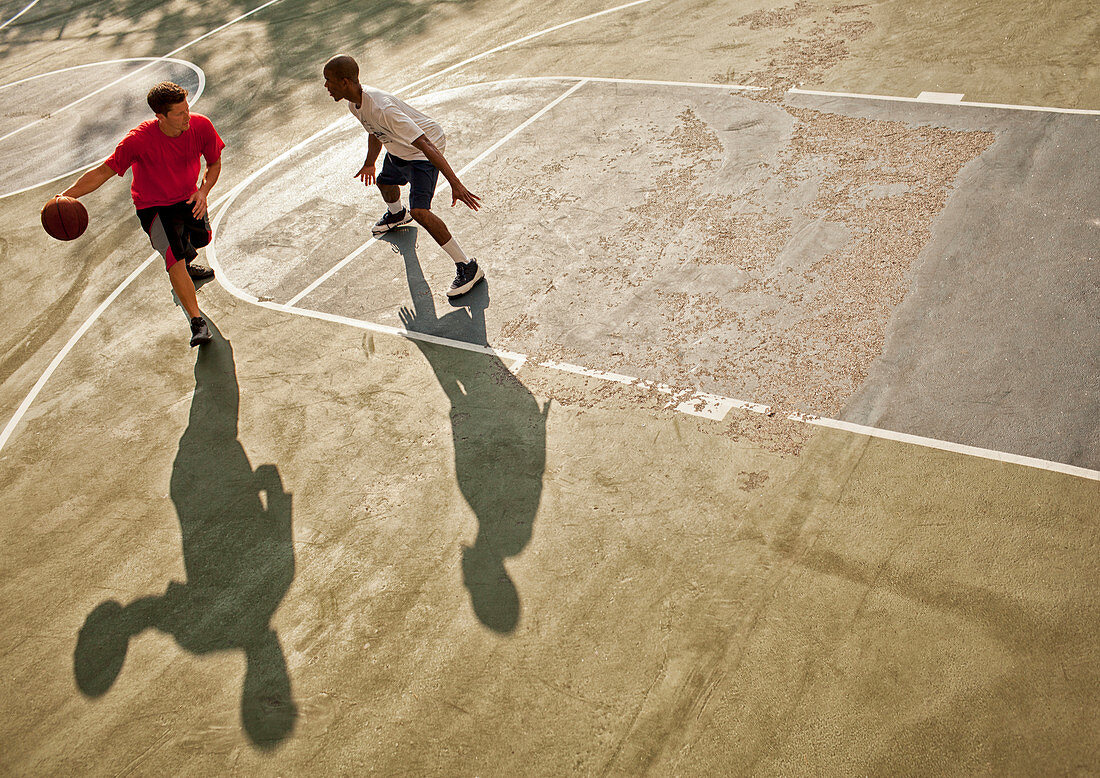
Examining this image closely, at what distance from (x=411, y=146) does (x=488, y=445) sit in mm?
3132

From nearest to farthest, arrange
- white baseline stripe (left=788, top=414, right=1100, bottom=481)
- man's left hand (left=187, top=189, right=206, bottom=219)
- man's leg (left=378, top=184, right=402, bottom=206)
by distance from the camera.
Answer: white baseline stripe (left=788, top=414, right=1100, bottom=481), man's left hand (left=187, top=189, right=206, bottom=219), man's leg (left=378, top=184, right=402, bottom=206)

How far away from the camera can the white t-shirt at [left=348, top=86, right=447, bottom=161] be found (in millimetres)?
7121

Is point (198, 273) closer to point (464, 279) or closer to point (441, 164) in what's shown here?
point (464, 279)

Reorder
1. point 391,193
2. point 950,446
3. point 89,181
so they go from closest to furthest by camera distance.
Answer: point 950,446
point 89,181
point 391,193

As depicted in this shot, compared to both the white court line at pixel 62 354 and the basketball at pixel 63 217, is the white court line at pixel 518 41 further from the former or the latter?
the basketball at pixel 63 217

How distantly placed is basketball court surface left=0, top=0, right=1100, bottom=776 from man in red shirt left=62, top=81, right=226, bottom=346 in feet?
3.01

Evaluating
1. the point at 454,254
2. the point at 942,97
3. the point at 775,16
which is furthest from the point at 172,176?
the point at 775,16

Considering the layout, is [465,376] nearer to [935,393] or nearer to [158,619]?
[158,619]

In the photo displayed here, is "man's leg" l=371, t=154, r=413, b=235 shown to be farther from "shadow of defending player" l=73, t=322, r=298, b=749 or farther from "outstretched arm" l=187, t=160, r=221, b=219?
"shadow of defending player" l=73, t=322, r=298, b=749

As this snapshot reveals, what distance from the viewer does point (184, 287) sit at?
25.0 feet

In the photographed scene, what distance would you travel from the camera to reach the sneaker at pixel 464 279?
7.81 metres

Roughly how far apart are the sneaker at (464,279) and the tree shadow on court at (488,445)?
86 mm

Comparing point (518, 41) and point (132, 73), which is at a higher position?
point (132, 73)

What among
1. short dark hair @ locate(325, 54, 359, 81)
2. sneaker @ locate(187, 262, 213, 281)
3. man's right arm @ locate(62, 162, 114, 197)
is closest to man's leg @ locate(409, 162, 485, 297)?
short dark hair @ locate(325, 54, 359, 81)
